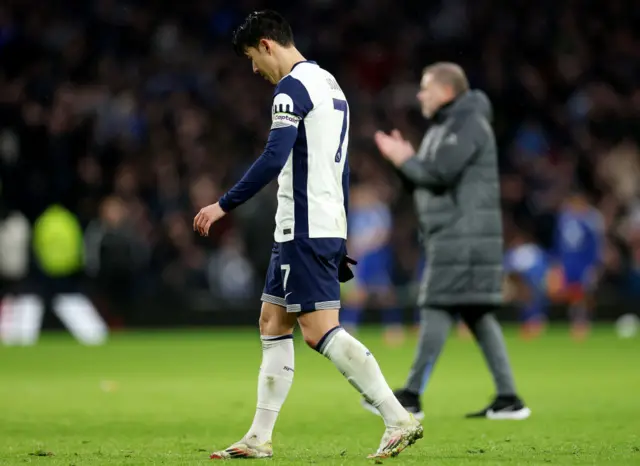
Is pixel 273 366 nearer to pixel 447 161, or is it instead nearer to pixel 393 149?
pixel 393 149

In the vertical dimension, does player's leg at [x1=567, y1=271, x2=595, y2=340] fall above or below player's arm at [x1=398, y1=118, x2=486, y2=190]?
below

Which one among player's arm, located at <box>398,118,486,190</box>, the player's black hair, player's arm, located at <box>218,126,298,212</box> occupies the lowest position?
player's arm, located at <box>218,126,298,212</box>

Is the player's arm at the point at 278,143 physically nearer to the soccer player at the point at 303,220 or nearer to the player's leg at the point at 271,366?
the soccer player at the point at 303,220

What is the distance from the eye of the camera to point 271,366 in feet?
20.5

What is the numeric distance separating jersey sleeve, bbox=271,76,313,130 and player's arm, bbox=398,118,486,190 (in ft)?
7.54

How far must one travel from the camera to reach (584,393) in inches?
398

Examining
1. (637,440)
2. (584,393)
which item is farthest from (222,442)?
(584,393)

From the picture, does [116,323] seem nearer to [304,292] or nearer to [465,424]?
[465,424]

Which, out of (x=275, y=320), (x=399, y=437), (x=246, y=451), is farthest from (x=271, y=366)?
(x=399, y=437)

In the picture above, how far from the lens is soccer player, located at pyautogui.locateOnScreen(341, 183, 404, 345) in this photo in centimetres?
1914

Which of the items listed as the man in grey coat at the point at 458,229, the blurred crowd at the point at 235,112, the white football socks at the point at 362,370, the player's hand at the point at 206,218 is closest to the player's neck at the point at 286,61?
the player's hand at the point at 206,218

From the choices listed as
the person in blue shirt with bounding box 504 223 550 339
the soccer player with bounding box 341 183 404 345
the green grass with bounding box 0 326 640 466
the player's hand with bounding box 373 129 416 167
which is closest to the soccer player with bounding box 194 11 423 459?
the green grass with bounding box 0 326 640 466

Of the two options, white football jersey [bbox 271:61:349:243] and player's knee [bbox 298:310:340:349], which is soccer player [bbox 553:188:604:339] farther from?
player's knee [bbox 298:310:340:349]

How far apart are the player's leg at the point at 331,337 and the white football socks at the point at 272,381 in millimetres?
371
